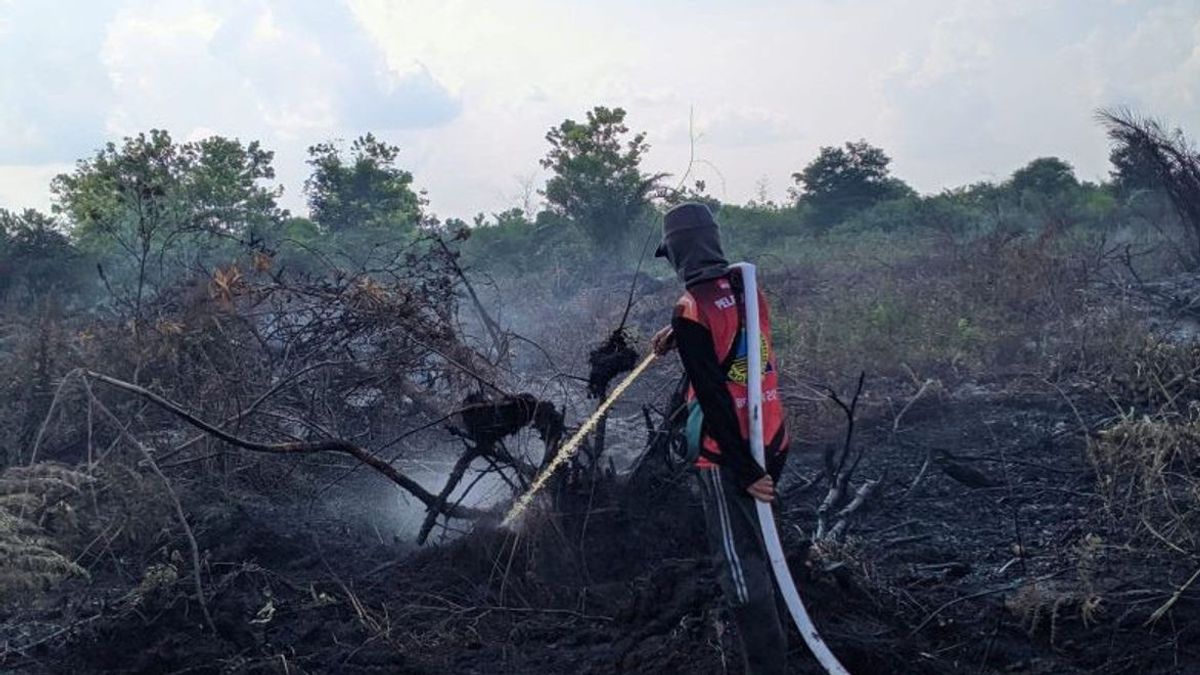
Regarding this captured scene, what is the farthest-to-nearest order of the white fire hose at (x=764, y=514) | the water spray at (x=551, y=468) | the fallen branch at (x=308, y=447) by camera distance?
the water spray at (x=551, y=468) < the fallen branch at (x=308, y=447) < the white fire hose at (x=764, y=514)

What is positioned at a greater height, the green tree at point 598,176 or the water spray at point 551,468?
the green tree at point 598,176

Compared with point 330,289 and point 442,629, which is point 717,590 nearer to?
point 442,629

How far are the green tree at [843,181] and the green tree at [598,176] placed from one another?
6.79 meters

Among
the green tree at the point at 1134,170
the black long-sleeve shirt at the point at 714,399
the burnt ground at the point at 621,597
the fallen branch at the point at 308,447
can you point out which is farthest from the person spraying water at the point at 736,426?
the green tree at the point at 1134,170

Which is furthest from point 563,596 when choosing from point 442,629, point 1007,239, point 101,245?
point 101,245

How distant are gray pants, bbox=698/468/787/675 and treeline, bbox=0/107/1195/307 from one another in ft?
44.6

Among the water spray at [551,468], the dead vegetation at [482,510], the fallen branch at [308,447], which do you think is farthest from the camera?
the water spray at [551,468]

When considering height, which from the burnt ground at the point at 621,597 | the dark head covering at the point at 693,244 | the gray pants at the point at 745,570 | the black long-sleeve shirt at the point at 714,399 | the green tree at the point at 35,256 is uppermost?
the green tree at the point at 35,256

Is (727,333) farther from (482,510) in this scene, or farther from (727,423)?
(482,510)

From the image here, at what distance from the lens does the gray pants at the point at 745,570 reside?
4070 mm

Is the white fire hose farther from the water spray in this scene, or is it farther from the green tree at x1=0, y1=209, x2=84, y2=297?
the green tree at x1=0, y1=209, x2=84, y2=297

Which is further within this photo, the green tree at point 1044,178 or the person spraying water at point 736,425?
the green tree at point 1044,178

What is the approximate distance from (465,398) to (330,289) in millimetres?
1404

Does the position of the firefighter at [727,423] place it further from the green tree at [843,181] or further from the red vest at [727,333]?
the green tree at [843,181]
